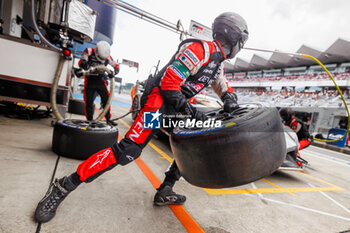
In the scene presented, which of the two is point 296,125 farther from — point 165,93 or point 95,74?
point 95,74

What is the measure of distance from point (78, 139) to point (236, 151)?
1.96 meters

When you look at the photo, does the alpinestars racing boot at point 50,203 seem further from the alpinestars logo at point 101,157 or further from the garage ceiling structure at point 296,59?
the garage ceiling structure at point 296,59

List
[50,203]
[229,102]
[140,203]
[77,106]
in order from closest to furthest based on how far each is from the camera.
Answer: [50,203] < [140,203] < [229,102] < [77,106]

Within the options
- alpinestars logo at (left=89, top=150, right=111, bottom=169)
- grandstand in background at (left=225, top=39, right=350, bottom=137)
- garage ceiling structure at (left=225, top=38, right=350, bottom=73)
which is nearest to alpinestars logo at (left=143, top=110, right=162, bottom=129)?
alpinestars logo at (left=89, top=150, right=111, bottom=169)

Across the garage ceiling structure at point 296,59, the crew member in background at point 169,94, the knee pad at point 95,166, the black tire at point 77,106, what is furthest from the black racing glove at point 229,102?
the garage ceiling structure at point 296,59

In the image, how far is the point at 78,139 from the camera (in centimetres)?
230

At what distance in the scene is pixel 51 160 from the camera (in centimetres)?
229

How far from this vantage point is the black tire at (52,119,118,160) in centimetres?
228

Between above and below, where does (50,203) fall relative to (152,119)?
below

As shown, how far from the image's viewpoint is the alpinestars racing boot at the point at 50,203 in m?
1.28

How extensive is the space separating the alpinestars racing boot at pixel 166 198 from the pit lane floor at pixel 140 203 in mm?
66

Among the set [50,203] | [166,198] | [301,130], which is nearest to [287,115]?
[301,130]

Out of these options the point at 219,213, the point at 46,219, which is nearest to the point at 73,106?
the point at 46,219

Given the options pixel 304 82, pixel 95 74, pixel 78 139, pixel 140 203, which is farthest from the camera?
pixel 304 82
